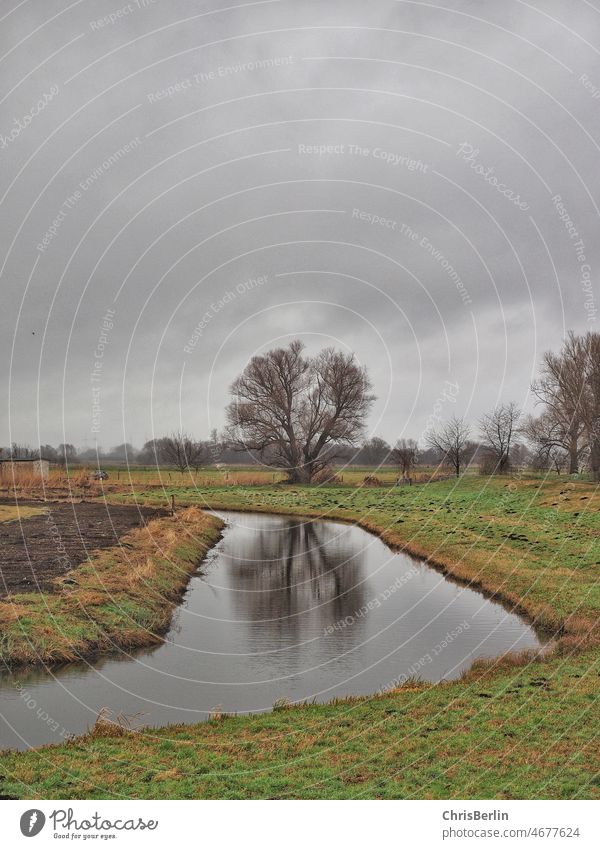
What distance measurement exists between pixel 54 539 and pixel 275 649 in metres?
17.2

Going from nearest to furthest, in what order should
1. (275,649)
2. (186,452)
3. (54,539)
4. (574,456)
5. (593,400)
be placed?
(275,649) → (54,539) → (593,400) → (574,456) → (186,452)

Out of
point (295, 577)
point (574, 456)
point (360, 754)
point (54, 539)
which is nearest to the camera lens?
point (360, 754)

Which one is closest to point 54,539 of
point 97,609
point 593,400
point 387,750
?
point 97,609

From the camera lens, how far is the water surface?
14.5m

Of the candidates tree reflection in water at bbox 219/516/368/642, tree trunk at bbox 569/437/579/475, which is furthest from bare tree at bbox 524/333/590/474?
tree reflection in water at bbox 219/516/368/642

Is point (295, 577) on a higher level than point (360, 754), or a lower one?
lower

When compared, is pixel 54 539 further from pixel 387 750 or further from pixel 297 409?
pixel 297 409

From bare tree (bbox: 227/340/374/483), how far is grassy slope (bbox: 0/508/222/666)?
49.4 metres

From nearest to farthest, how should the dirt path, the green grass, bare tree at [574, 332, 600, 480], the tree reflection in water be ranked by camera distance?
the green grass, the tree reflection in water, the dirt path, bare tree at [574, 332, 600, 480]

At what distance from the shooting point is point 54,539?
107 ft

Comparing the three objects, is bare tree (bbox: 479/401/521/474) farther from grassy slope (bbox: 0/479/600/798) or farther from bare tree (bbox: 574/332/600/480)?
grassy slope (bbox: 0/479/600/798)

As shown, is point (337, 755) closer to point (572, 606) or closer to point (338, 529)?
point (572, 606)

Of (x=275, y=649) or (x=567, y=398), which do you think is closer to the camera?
(x=275, y=649)
